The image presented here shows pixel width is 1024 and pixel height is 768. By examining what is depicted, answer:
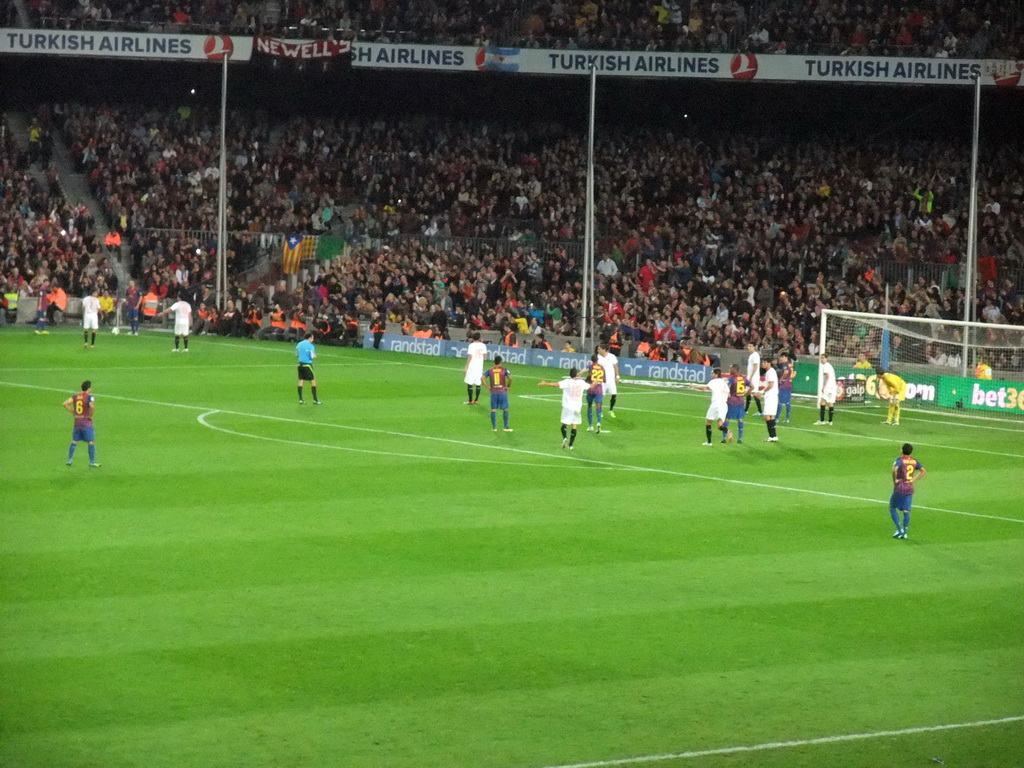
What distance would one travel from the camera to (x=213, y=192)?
192 feet

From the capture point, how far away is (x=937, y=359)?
3859 centimetres

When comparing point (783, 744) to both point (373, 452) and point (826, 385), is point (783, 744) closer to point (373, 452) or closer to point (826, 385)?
point (373, 452)

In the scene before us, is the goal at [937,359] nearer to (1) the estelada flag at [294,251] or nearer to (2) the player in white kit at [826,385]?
(2) the player in white kit at [826,385]

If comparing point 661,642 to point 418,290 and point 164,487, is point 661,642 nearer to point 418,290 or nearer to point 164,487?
point 164,487

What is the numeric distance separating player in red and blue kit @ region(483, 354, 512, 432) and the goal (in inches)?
399

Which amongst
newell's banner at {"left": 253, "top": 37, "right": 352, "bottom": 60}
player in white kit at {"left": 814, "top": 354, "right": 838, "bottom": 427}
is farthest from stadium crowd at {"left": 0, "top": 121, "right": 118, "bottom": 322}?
player in white kit at {"left": 814, "top": 354, "right": 838, "bottom": 427}

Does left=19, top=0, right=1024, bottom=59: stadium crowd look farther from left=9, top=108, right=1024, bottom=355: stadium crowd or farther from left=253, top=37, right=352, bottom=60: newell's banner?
left=9, top=108, right=1024, bottom=355: stadium crowd

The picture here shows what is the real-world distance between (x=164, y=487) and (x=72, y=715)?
1114cm

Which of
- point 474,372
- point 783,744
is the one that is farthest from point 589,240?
point 783,744

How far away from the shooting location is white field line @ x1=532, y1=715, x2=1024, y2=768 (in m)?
11.7

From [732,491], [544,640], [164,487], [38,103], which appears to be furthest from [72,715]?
[38,103]

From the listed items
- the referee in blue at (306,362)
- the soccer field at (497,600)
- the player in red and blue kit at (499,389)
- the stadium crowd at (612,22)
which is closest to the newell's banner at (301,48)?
the stadium crowd at (612,22)

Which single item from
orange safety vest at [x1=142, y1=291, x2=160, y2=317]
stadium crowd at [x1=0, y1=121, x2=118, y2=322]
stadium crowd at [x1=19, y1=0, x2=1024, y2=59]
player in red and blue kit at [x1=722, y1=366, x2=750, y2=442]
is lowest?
player in red and blue kit at [x1=722, y1=366, x2=750, y2=442]

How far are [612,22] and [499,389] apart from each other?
2769 centimetres
